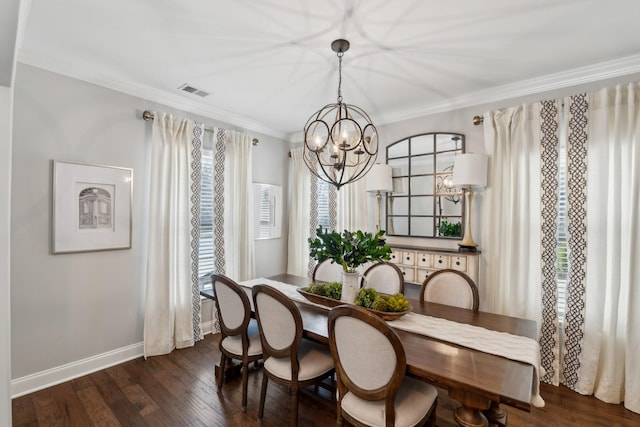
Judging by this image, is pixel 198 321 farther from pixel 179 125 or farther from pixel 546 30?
pixel 546 30

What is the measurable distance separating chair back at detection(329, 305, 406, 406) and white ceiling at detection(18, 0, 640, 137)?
6.00 ft

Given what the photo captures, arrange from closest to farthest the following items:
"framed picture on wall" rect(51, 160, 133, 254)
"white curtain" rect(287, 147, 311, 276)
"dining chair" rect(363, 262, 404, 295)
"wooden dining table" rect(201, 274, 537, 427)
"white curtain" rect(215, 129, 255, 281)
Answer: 1. "wooden dining table" rect(201, 274, 537, 427)
2. "framed picture on wall" rect(51, 160, 133, 254)
3. "dining chair" rect(363, 262, 404, 295)
4. "white curtain" rect(215, 129, 255, 281)
5. "white curtain" rect(287, 147, 311, 276)

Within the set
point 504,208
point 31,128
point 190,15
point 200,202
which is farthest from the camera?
point 200,202

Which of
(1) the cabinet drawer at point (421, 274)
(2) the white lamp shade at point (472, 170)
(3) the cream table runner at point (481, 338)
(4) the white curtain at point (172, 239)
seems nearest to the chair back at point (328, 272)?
(1) the cabinet drawer at point (421, 274)

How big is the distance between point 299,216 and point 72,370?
9.75 feet

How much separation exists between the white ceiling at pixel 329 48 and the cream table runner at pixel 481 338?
6.52ft

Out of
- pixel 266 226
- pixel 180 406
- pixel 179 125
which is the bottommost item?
pixel 180 406

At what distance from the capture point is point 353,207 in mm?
3924

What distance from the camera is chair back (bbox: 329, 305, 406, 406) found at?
144cm

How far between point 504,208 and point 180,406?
330cm

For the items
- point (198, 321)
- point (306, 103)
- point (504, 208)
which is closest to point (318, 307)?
point (198, 321)

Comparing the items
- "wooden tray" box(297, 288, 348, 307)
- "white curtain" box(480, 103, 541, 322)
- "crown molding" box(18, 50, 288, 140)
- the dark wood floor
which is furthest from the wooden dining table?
"crown molding" box(18, 50, 288, 140)

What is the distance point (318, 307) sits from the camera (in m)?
2.34

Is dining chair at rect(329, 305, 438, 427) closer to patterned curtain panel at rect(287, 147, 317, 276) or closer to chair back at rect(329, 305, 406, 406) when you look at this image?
chair back at rect(329, 305, 406, 406)
